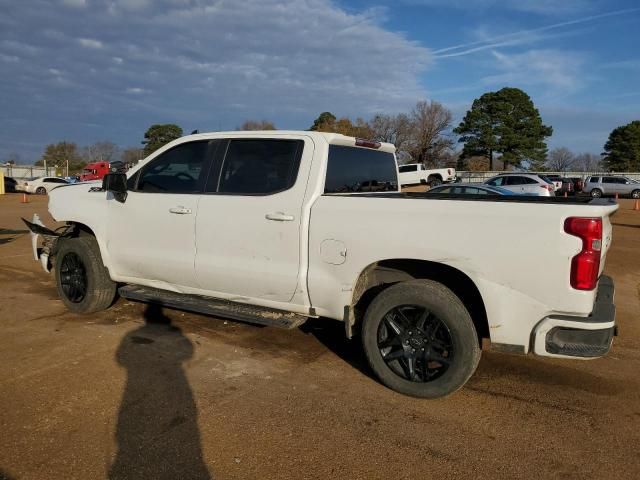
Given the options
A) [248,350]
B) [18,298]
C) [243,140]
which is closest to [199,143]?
[243,140]

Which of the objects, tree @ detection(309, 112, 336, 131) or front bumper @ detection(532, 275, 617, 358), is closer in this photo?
front bumper @ detection(532, 275, 617, 358)

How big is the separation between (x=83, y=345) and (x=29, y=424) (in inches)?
58.9

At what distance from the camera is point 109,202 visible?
5.30 meters

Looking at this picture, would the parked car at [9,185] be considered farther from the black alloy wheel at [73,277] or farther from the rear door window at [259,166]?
the rear door window at [259,166]

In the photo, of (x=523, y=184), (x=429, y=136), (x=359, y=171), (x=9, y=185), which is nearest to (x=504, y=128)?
(x=429, y=136)

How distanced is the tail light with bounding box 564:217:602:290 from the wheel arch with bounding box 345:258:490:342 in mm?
749

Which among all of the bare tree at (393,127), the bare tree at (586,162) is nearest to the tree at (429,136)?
the bare tree at (393,127)

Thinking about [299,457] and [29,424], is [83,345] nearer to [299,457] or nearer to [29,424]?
[29,424]

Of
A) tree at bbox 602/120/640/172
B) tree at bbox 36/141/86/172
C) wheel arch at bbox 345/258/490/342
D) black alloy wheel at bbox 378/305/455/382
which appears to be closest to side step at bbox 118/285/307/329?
wheel arch at bbox 345/258/490/342

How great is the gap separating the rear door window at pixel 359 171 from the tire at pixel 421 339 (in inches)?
44.7

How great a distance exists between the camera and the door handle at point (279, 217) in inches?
162

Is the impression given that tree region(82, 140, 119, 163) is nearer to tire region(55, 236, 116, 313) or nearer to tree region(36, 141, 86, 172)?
tree region(36, 141, 86, 172)

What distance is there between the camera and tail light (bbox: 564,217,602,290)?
316 cm

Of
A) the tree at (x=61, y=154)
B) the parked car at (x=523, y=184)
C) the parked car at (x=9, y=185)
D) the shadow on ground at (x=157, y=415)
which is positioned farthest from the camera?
the tree at (x=61, y=154)
